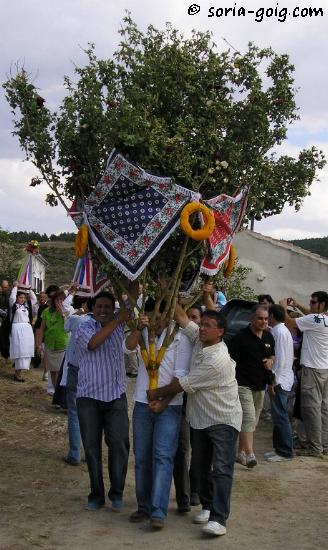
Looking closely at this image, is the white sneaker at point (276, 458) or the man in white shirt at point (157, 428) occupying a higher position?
the man in white shirt at point (157, 428)

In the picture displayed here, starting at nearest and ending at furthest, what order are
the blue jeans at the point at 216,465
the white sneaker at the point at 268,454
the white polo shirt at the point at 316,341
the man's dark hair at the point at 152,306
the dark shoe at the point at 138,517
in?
the blue jeans at the point at 216,465, the dark shoe at the point at 138,517, the man's dark hair at the point at 152,306, the white sneaker at the point at 268,454, the white polo shirt at the point at 316,341

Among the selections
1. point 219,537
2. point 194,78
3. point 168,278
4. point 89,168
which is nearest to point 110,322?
point 168,278

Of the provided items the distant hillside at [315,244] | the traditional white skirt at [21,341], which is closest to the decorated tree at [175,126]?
the traditional white skirt at [21,341]

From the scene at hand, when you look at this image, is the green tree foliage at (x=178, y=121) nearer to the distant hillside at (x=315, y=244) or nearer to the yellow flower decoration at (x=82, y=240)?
the yellow flower decoration at (x=82, y=240)

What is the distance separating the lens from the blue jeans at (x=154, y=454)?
19.9 feet

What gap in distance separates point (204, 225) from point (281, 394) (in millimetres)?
3426

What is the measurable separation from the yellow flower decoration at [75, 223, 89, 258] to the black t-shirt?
103 inches

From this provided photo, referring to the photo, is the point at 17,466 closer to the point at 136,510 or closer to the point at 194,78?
Answer: the point at 136,510

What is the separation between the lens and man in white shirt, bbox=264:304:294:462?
903cm

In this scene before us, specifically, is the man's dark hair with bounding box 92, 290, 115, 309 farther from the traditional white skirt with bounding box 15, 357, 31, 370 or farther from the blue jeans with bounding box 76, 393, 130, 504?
the traditional white skirt with bounding box 15, 357, 31, 370

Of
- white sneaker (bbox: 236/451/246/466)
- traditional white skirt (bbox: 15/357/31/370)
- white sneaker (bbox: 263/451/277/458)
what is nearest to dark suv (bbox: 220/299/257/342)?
white sneaker (bbox: 263/451/277/458)

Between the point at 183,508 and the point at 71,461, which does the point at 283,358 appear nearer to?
the point at 71,461

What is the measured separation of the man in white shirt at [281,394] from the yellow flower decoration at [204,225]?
124 inches

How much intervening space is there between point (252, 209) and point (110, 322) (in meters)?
1.88
